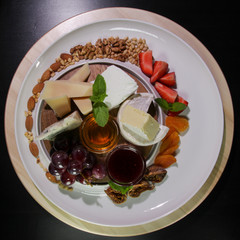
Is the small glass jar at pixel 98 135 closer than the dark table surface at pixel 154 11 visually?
Yes

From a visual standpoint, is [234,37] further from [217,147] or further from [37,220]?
[37,220]

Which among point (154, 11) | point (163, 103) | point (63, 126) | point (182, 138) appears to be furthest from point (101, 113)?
point (154, 11)

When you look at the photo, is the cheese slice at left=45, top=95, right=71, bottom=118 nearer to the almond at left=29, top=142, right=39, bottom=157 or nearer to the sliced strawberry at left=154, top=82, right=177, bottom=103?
the almond at left=29, top=142, right=39, bottom=157

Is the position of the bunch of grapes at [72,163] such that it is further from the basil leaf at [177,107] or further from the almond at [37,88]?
the basil leaf at [177,107]

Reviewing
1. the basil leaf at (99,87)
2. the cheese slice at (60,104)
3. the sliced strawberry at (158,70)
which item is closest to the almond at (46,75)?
the cheese slice at (60,104)

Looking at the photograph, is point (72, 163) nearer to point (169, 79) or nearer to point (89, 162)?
point (89, 162)
